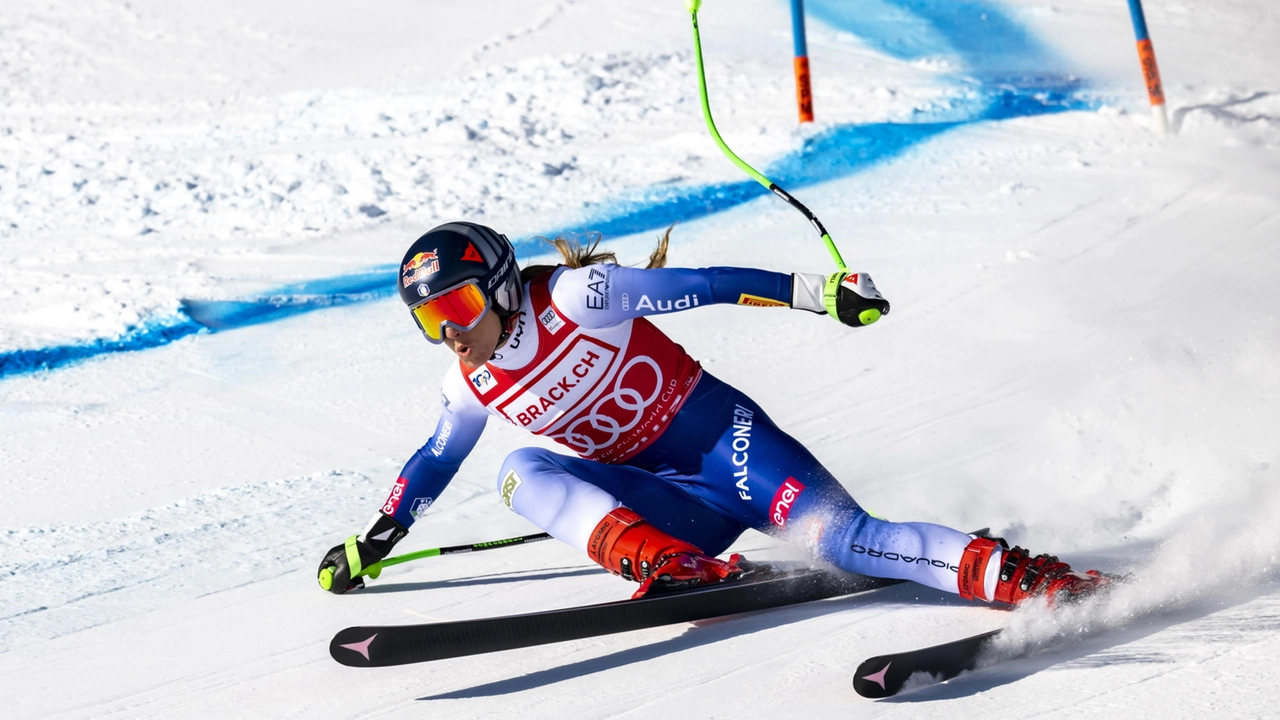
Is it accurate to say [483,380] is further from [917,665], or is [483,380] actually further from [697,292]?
[917,665]

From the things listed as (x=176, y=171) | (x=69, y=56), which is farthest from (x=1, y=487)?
(x=69, y=56)

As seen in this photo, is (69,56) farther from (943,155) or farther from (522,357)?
(522,357)

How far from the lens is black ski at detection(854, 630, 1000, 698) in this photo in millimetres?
2842

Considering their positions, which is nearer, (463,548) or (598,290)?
(598,290)

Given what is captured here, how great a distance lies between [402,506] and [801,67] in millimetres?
6025

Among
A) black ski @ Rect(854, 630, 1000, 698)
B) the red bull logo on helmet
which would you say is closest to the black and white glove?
the red bull logo on helmet

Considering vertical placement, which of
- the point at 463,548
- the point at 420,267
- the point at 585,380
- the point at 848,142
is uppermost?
the point at 420,267

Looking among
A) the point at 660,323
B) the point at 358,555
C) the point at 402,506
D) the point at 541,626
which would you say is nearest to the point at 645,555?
the point at 541,626

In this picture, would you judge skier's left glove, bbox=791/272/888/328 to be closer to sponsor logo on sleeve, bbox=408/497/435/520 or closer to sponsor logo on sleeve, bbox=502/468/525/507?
sponsor logo on sleeve, bbox=502/468/525/507

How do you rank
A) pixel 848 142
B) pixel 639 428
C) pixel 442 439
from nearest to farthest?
1. pixel 639 428
2. pixel 442 439
3. pixel 848 142

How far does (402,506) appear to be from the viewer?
386 centimetres

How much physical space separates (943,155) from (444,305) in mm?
6088

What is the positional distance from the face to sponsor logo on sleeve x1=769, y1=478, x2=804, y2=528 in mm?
882

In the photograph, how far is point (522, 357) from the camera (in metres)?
3.44
